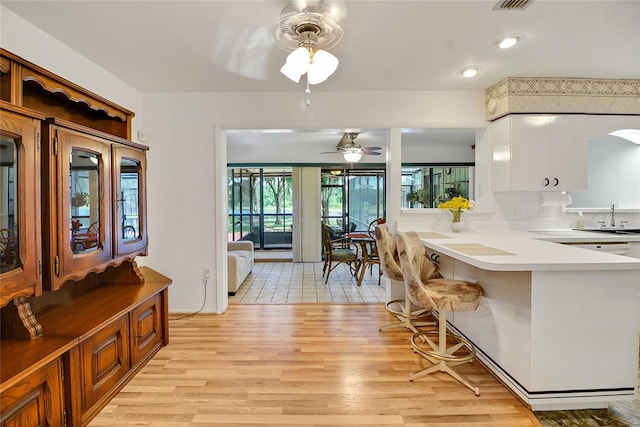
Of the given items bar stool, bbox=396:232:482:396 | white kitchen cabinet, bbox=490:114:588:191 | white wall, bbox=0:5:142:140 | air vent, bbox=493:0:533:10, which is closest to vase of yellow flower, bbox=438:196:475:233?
white kitchen cabinet, bbox=490:114:588:191

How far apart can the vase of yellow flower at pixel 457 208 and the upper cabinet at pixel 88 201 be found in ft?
9.41

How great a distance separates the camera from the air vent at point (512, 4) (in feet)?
6.03

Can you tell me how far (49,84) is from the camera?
1.97 meters

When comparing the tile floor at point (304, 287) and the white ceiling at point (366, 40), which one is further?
the tile floor at point (304, 287)

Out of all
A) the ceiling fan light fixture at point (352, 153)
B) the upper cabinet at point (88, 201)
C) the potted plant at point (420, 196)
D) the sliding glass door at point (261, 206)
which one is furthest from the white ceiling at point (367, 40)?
the sliding glass door at point (261, 206)

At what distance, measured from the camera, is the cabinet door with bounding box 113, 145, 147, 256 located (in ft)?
7.25

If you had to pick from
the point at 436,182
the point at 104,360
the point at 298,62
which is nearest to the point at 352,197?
the point at 436,182

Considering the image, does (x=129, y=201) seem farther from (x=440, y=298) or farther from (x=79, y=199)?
(x=440, y=298)

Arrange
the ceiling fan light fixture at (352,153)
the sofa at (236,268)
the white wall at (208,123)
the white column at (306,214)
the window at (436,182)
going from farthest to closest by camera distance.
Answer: the white column at (306,214) < the window at (436,182) < the ceiling fan light fixture at (352,153) < the sofa at (236,268) < the white wall at (208,123)

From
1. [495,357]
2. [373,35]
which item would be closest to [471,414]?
[495,357]

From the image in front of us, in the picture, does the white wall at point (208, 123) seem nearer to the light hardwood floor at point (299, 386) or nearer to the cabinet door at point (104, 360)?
the light hardwood floor at point (299, 386)

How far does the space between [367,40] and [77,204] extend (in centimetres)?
220

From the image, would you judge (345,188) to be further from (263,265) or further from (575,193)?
(575,193)

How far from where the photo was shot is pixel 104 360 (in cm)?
193
